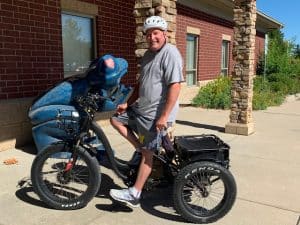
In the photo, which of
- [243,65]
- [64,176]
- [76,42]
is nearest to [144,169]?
[64,176]

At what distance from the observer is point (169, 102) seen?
351 centimetres

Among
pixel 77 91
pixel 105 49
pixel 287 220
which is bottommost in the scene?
pixel 287 220

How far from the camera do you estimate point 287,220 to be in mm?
3816

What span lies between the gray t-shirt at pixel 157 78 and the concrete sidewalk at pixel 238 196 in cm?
102

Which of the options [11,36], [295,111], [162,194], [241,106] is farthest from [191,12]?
[162,194]

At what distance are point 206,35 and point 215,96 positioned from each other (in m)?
3.02

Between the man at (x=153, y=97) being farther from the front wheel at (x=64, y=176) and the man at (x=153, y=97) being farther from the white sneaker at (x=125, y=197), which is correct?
the front wheel at (x=64, y=176)

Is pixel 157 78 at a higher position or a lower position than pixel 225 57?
lower

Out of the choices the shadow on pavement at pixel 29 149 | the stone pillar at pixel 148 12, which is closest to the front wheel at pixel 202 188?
the stone pillar at pixel 148 12

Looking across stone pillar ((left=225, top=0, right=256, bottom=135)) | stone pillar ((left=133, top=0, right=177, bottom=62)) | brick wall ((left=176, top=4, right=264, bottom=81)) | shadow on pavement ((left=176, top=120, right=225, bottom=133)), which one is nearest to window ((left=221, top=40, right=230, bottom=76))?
brick wall ((left=176, top=4, right=264, bottom=81))

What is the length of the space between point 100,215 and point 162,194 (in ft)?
2.83

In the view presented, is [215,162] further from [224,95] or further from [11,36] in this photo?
[224,95]

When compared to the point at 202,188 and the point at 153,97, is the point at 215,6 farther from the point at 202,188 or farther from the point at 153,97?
the point at 202,188

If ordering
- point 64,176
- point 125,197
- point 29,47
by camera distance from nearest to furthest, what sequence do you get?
1. point 125,197
2. point 64,176
3. point 29,47
